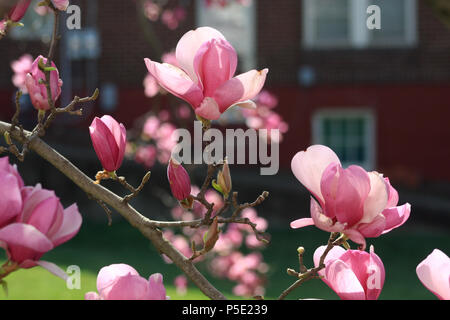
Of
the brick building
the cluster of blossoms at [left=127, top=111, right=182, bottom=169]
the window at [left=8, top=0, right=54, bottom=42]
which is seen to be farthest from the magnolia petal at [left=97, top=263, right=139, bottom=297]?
the brick building

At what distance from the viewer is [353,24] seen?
44.3 ft

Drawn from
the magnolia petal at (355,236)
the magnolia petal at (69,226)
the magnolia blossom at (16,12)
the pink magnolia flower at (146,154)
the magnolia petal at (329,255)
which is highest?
the magnolia blossom at (16,12)

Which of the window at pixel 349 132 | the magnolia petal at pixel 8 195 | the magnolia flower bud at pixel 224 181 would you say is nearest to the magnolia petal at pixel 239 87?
the magnolia flower bud at pixel 224 181

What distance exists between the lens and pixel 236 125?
1192cm

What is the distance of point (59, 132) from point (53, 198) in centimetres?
1089

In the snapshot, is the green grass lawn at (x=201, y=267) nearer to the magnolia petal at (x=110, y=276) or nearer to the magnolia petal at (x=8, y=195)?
the magnolia petal at (x=110, y=276)

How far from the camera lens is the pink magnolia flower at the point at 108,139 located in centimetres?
108

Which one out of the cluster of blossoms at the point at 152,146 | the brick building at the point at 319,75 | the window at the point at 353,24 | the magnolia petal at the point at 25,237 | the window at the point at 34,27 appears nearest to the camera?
the magnolia petal at the point at 25,237

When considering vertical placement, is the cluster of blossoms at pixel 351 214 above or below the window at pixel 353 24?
below

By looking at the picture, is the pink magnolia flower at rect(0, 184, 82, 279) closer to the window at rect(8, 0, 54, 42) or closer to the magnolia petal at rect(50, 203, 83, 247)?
the magnolia petal at rect(50, 203, 83, 247)

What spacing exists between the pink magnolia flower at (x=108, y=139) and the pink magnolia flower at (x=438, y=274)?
1.54ft

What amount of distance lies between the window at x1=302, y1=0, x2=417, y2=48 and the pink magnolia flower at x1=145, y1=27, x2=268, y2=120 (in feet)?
39.9
